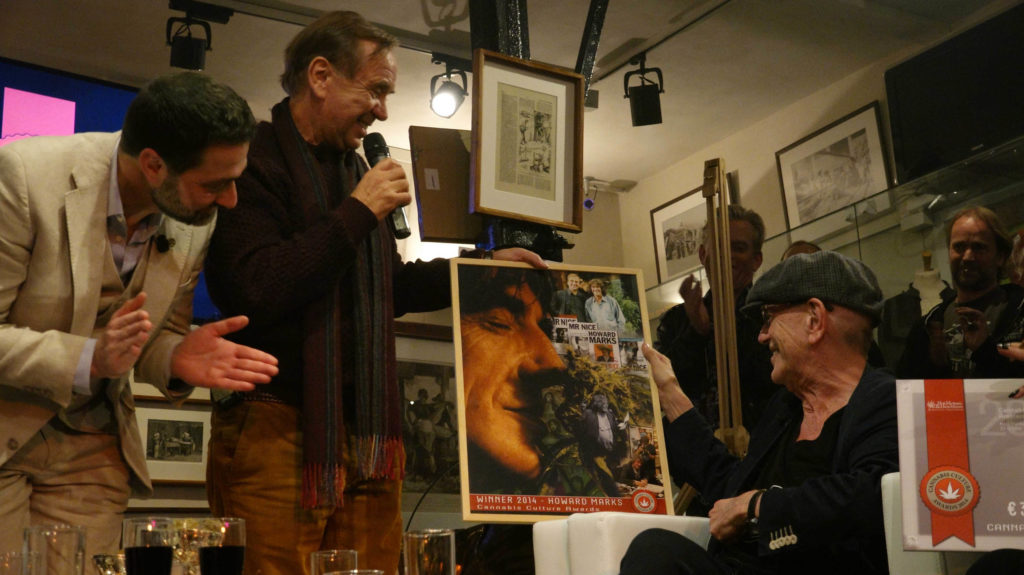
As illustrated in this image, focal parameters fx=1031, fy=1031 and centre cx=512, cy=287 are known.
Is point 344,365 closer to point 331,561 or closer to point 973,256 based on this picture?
point 331,561

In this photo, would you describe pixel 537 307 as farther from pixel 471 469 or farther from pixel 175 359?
pixel 175 359

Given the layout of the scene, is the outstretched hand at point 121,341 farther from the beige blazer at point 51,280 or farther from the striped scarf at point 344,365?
the striped scarf at point 344,365

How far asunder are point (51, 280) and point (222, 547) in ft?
2.48

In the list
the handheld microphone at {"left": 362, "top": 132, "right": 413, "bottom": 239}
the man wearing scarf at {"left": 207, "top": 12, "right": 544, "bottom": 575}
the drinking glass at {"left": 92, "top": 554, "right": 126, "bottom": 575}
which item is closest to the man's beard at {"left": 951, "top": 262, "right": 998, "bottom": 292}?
the handheld microphone at {"left": 362, "top": 132, "right": 413, "bottom": 239}

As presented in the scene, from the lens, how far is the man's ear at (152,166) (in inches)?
76.8

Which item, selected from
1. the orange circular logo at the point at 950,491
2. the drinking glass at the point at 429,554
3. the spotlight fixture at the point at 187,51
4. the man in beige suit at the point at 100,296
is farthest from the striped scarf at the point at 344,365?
the spotlight fixture at the point at 187,51

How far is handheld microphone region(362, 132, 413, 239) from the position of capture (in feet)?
8.19

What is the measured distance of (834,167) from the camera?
666 centimetres

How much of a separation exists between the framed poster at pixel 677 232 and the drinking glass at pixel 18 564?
6.51m

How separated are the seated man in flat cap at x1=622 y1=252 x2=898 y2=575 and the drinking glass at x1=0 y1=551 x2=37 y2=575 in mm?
1177

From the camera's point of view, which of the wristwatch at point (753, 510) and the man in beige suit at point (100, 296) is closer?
the man in beige suit at point (100, 296)

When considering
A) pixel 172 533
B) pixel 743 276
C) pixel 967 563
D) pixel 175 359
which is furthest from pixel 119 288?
pixel 743 276

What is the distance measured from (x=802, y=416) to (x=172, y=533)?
1.63 meters

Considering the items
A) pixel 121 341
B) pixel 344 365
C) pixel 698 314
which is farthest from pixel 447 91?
pixel 121 341
